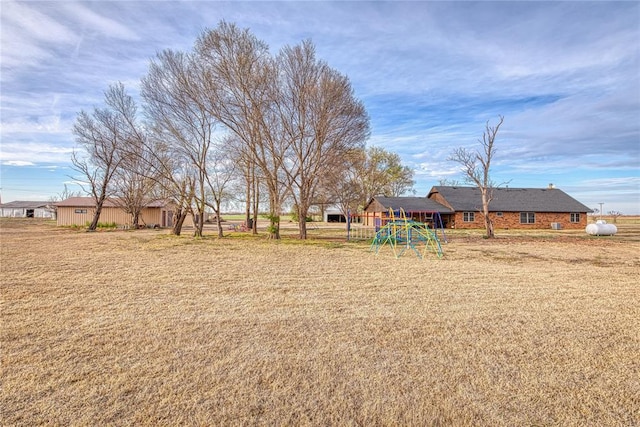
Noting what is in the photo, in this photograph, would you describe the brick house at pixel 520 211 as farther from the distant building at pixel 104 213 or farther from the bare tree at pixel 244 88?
the distant building at pixel 104 213

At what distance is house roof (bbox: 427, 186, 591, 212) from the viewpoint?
35.2m

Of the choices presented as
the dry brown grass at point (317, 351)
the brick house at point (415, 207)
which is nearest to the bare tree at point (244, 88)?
the dry brown grass at point (317, 351)

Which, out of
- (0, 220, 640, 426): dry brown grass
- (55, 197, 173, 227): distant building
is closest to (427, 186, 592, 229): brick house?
(0, 220, 640, 426): dry brown grass

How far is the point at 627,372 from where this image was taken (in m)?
3.51

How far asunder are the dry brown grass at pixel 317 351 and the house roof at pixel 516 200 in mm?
29103

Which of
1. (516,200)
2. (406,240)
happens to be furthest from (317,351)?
(516,200)

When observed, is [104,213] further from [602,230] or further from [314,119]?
[602,230]

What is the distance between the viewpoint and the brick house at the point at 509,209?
1378 inches

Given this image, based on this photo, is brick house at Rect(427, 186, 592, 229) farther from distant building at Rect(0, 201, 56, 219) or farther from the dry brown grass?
distant building at Rect(0, 201, 56, 219)

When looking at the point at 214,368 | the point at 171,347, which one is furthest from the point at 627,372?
the point at 171,347

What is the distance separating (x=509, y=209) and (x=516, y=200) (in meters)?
2.19

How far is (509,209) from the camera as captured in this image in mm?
35062

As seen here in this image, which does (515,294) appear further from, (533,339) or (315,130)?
(315,130)

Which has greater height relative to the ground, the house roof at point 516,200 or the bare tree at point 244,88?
the bare tree at point 244,88
